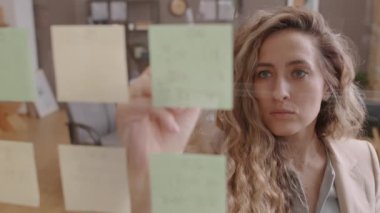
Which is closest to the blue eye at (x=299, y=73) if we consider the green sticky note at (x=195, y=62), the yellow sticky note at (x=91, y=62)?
the green sticky note at (x=195, y=62)

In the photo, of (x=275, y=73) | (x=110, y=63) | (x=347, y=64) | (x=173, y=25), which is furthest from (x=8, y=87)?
(x=347, y=64)

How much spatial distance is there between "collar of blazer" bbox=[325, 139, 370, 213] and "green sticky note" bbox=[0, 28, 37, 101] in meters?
0.49

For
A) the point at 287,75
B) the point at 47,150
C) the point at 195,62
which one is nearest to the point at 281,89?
the point at 287,75

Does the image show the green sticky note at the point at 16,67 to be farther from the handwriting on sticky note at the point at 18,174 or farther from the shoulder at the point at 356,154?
the shoulder at the point at 356,154

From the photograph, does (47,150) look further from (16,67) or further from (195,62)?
(195,62)

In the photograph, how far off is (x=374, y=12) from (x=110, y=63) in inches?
13.9

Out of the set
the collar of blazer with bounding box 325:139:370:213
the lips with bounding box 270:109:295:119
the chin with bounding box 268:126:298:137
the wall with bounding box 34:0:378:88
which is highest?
the wall with bounding box 34:0:378:88

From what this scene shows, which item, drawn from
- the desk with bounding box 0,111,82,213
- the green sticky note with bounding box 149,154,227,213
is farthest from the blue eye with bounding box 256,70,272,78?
the desk with bounding box 0,111,82,213

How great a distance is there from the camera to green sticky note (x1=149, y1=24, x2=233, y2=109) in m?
0.49

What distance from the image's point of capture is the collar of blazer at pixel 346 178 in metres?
0.69

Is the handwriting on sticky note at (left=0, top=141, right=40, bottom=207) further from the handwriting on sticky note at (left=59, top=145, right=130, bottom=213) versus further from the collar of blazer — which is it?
the collar of blazer

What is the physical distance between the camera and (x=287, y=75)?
1.82 ft

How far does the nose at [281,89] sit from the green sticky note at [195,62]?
80 millimetres

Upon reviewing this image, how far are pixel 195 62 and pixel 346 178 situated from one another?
1.21ft
